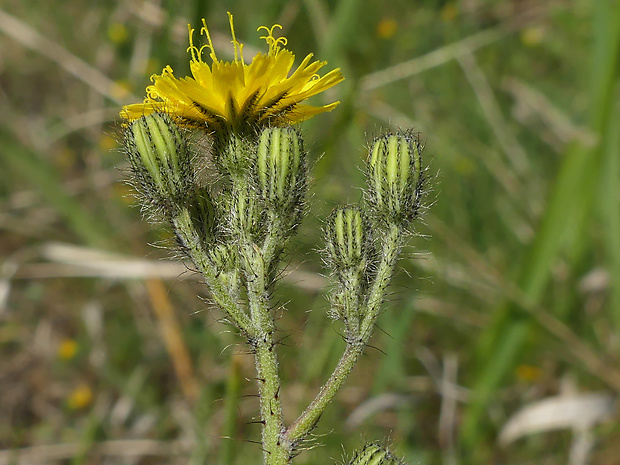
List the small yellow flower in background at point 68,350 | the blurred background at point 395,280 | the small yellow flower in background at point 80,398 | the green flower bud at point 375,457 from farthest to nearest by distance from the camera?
1. the small yellow flower in background at point 68,350
2. the small yellow flower in background at point 80,398
3. the blurred background at point 395,280
4. the green flower bud at point 375,457

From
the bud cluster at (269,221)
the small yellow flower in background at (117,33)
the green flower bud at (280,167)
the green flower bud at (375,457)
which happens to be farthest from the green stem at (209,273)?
the small yellow flower in background at (117,33)

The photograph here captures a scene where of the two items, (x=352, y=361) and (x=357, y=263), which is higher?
(x=357, y=263)

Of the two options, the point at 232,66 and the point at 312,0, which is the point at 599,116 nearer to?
the point at 312,0

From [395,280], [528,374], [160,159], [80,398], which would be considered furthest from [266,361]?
[80,398]

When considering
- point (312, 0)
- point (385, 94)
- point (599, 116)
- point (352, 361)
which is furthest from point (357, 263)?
point (385, 94)

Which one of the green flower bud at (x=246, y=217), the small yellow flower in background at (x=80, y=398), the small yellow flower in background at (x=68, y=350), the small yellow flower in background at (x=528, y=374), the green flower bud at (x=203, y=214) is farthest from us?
the small yellow flower in background at (x=68, y=350)

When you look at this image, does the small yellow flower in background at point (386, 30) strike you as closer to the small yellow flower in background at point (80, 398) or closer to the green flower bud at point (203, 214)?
the green flower bud at point (203, 214)
